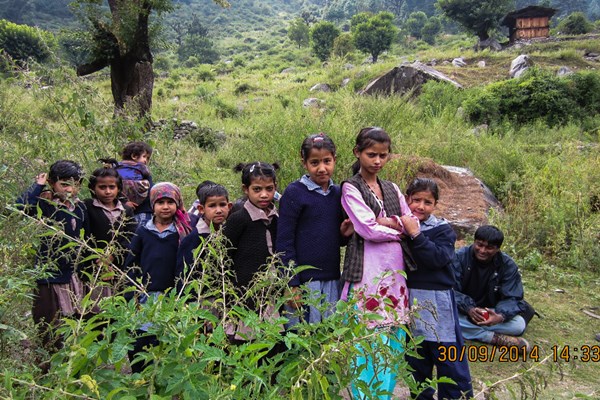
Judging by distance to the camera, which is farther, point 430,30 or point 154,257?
point 430,30

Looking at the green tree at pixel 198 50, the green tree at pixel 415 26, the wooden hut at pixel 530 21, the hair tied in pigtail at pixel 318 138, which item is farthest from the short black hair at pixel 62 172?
the green tree at pixel 415 26

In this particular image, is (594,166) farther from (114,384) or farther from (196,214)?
(114,384)

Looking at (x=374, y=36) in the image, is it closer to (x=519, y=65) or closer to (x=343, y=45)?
(x=343, y=45)

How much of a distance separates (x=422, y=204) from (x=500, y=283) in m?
1.51

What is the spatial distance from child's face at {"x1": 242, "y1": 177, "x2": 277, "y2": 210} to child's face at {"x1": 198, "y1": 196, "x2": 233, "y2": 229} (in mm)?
304

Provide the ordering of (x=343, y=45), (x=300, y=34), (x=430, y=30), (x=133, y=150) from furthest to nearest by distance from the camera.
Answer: (x=300, y=34) < (x=430, y=30) < (x=343, y=45) < (x=133, y=150)

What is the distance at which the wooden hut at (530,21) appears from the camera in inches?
1238

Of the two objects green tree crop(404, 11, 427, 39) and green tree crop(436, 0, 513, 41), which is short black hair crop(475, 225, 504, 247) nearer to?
green tree crop(436, 0, 513, 41)

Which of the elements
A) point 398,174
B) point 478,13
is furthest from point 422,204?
point 478,13

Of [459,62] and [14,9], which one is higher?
[14,9]

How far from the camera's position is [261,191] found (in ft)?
7.48

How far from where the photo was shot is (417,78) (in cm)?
1564

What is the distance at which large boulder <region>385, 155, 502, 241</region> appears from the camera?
18.4 ft

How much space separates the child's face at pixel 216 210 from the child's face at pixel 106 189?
0.61 metres
